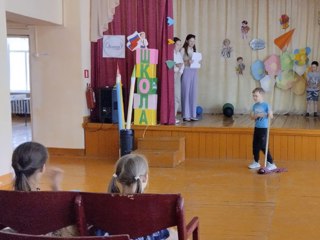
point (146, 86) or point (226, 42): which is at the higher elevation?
point (226, 42)

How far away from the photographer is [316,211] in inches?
174

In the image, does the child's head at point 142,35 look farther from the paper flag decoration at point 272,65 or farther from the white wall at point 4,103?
the paper flag decoration at point 272,65

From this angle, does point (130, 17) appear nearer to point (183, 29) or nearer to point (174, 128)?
point (174, 128)

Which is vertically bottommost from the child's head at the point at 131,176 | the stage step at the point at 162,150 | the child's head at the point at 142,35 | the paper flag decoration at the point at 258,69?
the stage step at the point at 162,150

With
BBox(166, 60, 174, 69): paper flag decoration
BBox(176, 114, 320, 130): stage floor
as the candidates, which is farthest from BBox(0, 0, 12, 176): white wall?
BBox(176, 114, 320, 130): stage floor

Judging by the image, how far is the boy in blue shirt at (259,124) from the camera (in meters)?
5.99

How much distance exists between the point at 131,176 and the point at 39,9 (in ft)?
15.0

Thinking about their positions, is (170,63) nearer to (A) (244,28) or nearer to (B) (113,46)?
(B) (113,46)

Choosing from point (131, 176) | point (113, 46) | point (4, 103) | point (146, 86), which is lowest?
point (131, 176)

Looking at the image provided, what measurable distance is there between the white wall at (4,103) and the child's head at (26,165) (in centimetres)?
311

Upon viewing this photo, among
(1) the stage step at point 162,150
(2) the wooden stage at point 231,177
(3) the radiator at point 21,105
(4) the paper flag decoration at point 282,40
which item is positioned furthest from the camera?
(3) the radiator at point 21,105

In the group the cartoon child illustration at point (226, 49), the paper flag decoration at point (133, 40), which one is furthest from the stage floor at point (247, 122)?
the paper flag decoration at point (133, 40)

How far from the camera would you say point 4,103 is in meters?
5.44

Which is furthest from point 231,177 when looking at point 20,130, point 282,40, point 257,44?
point 20,130
